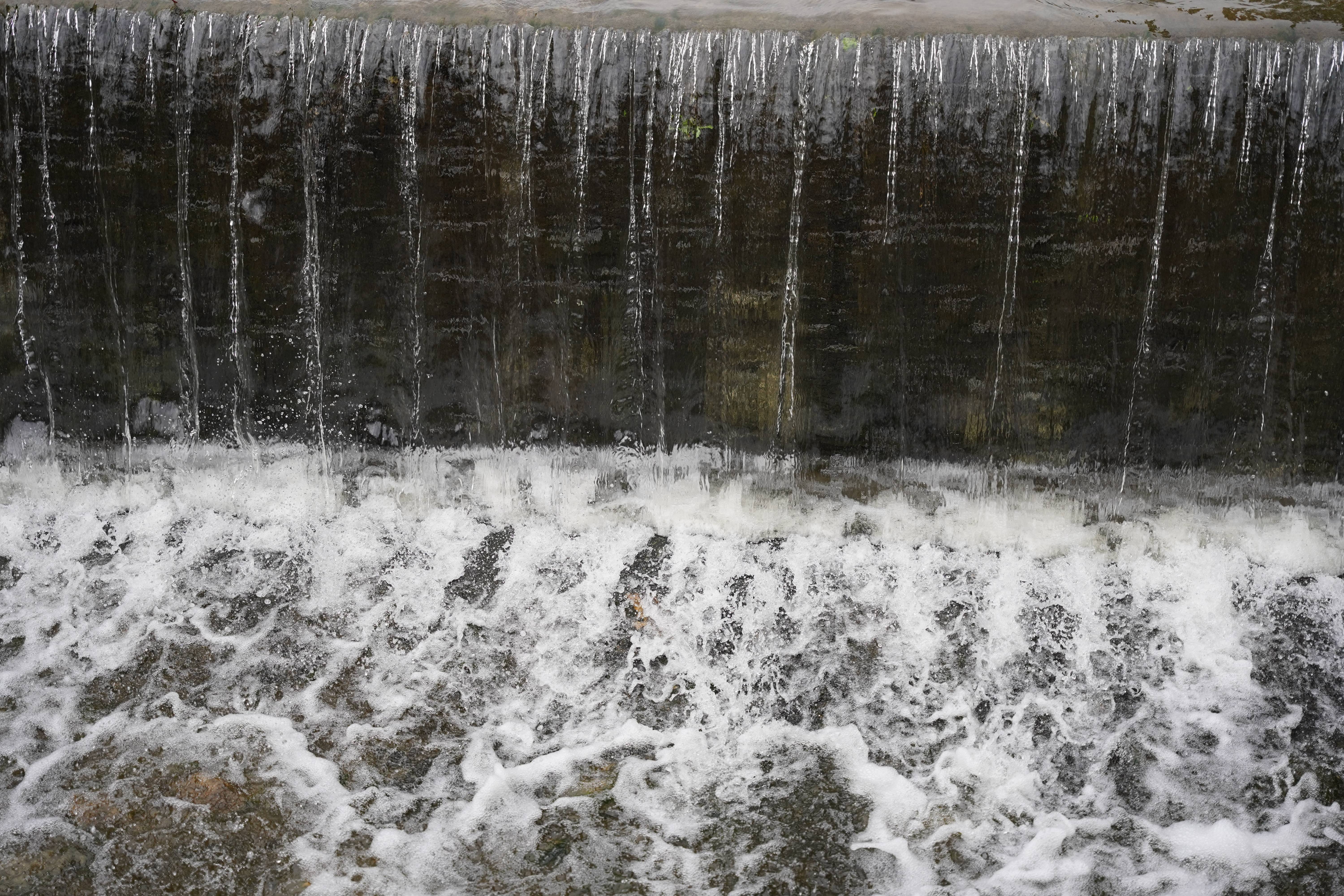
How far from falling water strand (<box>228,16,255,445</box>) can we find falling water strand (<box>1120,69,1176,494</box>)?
414 cm

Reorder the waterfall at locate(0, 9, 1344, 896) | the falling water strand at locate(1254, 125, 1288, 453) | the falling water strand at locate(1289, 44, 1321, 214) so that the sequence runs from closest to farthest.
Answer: the waterfall at locate(0, 9, 1344, 896)
the falling water strand at locate(1289, 44, 1321, 214)
the falling water strand at locate(1254, 125, 1288, 453)

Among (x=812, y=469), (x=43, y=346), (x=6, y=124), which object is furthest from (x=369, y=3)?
(x=812, y=469)

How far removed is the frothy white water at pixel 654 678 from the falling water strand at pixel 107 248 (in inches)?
11.5

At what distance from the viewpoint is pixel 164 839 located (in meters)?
3.75

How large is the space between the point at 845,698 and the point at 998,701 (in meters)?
0.62

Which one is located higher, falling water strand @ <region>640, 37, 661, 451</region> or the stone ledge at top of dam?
the stone ledge at top of dam

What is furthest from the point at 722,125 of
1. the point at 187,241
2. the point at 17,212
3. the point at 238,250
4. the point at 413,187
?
the point at 17,212

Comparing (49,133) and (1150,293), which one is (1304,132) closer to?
(1150,293)

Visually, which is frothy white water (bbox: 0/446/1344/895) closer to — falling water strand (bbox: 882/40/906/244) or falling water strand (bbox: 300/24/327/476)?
falling water strand (bbox: 300/24/327/476)

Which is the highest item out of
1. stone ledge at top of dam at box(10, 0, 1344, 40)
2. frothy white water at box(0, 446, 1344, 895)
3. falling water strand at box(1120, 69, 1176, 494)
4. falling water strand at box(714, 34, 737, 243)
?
stone ledge at top of dam at box(10, 0, 1344, 40)

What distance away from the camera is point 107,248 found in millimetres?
5352

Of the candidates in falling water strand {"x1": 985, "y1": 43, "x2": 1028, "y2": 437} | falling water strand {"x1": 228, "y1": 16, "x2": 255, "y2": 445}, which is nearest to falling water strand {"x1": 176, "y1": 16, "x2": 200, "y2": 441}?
falling water strand {"x1": 228, "y1": 16, "x2": 255, "y2": 445}

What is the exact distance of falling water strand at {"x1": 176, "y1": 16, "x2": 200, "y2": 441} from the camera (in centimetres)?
510

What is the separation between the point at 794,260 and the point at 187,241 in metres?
2.93
